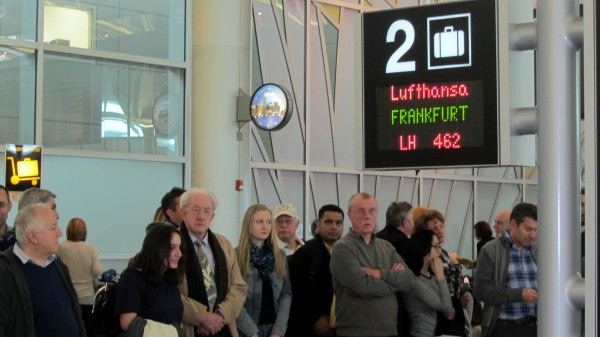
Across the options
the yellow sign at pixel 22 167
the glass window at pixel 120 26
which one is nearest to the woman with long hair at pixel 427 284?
the yellow sign at pixel 22 167

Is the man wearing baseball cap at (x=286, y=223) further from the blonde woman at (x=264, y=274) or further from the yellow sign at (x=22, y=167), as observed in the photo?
the yellow sign at (x=22, y=167)

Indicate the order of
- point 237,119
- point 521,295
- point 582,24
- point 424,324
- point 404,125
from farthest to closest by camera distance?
point 237,119, point 424,324, point 521,295, point 404,125, point 582,24

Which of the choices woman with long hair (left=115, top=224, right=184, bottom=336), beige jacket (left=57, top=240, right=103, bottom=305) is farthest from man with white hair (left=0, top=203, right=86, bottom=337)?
beige jacket (left=57, top=240, right=103, bottom=305)

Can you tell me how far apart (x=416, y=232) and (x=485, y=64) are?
6.14 metres

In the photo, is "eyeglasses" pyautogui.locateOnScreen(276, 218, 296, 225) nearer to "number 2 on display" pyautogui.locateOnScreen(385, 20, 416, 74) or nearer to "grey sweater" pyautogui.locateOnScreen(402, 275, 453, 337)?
"grey sweater" pyautogui.locateOnScreen(402, 275, 453, 337)

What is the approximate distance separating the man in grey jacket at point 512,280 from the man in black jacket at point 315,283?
52.9 inches

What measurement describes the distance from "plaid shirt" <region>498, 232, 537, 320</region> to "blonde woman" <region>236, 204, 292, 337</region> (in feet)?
5.77

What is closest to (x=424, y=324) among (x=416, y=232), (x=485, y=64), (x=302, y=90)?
(x=416, y=232)

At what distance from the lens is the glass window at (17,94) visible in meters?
12.6

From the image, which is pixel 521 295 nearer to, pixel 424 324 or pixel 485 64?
pixel 424 324

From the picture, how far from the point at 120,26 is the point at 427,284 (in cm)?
737

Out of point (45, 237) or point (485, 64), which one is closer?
point (485, 64)

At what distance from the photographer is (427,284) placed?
27.2 ft

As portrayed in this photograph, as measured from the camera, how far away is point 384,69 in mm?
3256
